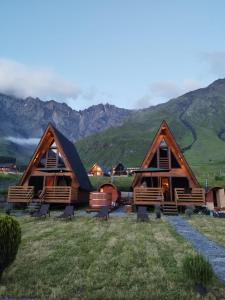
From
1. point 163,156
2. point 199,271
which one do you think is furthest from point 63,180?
point 199,271

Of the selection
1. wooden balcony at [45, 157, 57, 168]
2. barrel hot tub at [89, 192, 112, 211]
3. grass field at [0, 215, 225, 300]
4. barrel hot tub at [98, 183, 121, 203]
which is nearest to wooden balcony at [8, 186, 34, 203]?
wooden balcony at [45, 157, 57, 168]

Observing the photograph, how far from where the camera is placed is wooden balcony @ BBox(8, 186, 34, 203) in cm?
2577

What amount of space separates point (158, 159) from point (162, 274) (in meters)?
20.6

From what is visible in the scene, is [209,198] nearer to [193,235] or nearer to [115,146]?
[193,235]

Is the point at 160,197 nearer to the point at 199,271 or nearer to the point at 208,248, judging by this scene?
the point at 208,248

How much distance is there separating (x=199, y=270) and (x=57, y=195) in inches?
827

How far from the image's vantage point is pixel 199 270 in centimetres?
594

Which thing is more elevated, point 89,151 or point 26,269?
point 89,151

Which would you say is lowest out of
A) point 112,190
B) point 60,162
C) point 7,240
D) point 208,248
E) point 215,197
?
point 208,248

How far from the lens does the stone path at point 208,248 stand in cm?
786

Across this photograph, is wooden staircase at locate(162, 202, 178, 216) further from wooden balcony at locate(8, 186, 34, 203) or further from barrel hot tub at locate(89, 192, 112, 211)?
wooden balcony at locate(8, 186, 34, 203)

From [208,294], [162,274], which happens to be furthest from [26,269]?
[208,294]

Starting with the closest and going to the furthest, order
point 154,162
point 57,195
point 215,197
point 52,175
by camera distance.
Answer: point 57,195 → point 52,175 → point 154,162 → point 215,197

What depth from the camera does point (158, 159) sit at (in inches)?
1080
